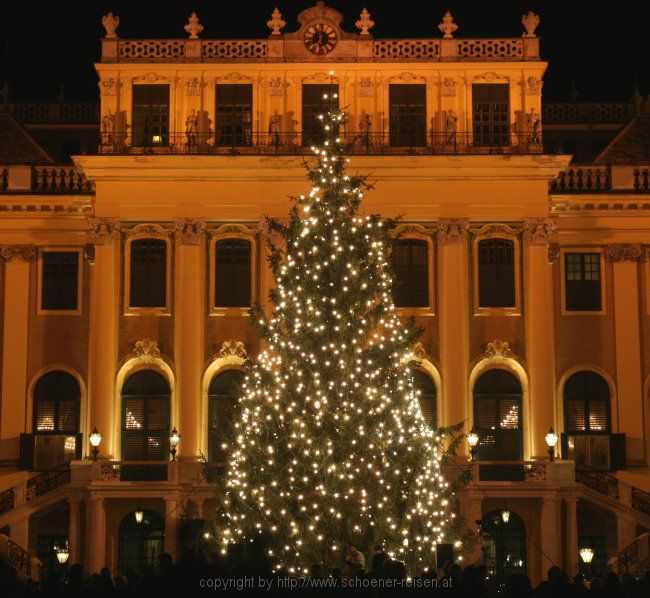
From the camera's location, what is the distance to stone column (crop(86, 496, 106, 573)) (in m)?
44.4

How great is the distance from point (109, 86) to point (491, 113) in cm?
1252

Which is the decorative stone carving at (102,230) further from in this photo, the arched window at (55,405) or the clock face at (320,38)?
the clock face at (320,38)

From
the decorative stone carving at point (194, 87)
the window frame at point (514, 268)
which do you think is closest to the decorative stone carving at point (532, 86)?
the window frame at point (514, 268)

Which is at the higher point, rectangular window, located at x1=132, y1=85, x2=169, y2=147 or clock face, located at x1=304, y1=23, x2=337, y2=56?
clock face, located at x1=304, y1=23, x2=337, y2=56

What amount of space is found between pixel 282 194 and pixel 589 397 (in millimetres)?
12123

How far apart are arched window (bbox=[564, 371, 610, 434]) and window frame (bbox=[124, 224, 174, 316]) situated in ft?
44.1

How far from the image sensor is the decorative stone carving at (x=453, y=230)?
46906 millimetres

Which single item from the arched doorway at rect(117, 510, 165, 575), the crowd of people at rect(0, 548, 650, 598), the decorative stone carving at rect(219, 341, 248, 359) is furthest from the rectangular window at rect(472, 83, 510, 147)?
the crowd of people at rect(0, 548, 650, 598)

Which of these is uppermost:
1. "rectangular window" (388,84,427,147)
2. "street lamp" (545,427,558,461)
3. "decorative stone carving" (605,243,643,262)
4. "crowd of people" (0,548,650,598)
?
"rectangular window" (388,84,427,147)

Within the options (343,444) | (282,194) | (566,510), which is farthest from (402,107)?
(343,444)

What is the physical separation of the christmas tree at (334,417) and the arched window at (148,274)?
13173 mm

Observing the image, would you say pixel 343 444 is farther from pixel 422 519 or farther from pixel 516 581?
pixel 516 581

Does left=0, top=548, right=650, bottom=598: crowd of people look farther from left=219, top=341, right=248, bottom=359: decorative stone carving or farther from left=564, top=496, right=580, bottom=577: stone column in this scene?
left=219, top=341, right=248, bottom=359: decorative stone carving

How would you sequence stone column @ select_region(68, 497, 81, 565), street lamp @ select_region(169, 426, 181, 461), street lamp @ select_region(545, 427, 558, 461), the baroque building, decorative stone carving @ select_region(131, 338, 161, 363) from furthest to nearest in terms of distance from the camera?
decorative stone carving @ select_region(131, 338, 161, 363)
the baroque building
stone column @ select_region(68, 497, 81, 565)
street lamp @ select_region(169, 426, 181, 461)
street lamp @ select_region(545, 427, 558, 461)
